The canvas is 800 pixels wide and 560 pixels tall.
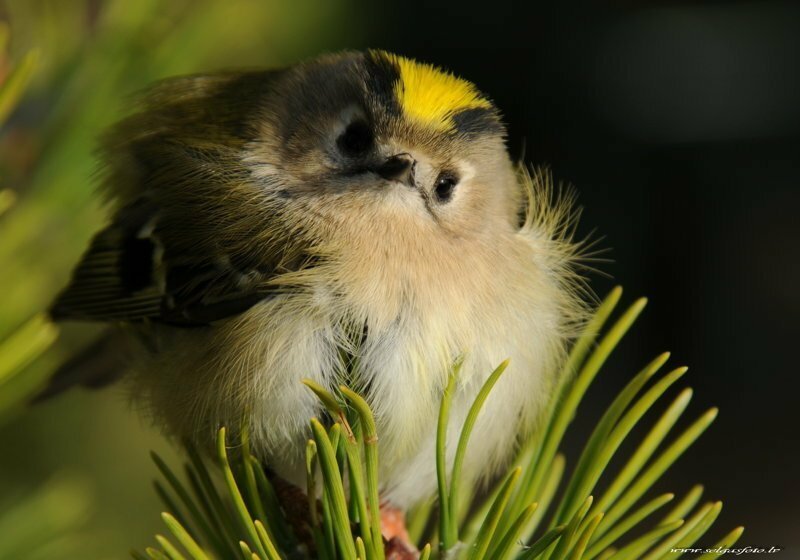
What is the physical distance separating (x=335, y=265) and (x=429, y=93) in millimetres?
187

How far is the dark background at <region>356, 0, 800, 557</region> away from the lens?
7.50 feet

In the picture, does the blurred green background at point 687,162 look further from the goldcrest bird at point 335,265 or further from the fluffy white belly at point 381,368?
the fluffy white belly at point 381,368

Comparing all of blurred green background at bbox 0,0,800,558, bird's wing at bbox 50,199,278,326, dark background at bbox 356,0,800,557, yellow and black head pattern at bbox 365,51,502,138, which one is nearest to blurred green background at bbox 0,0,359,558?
bird's wing at bbox 50,199,278,326

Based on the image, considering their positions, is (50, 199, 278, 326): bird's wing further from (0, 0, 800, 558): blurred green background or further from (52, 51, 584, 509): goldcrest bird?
(0, 0, 800, 558): blurred green background

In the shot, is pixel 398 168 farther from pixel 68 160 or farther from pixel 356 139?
pixel 68 160

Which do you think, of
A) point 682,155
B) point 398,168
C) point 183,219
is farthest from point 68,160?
point 682,155

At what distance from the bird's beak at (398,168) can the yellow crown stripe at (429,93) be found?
0.04 meters

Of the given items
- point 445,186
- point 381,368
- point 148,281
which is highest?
point 445,186

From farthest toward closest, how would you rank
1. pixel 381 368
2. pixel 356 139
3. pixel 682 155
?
pixel 682 155 → pixel 356 139 → pixel 381 368

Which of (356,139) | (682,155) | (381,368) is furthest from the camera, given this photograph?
(682,155)

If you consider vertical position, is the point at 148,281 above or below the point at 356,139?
below

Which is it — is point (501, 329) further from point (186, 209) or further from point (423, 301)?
point (186, 209)

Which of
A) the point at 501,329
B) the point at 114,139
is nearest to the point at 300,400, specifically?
the point at 501,329

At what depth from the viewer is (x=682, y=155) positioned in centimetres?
241
